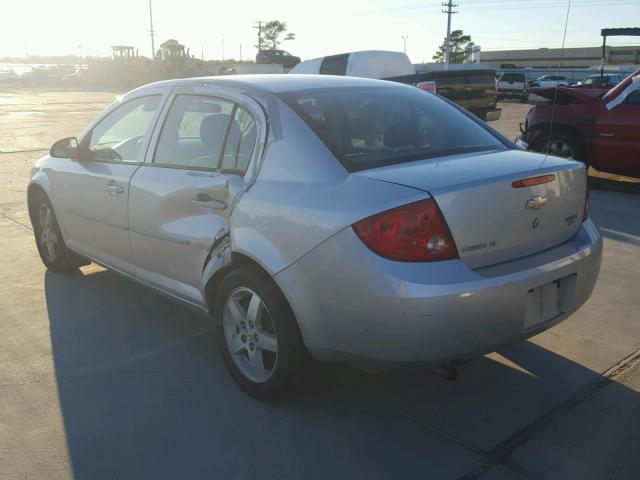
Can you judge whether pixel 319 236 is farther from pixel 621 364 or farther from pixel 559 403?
pixel 621 364

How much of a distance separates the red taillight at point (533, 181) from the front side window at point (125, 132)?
2333 millimetres

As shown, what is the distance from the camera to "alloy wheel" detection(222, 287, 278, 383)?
338cm

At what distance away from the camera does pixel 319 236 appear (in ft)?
9.67

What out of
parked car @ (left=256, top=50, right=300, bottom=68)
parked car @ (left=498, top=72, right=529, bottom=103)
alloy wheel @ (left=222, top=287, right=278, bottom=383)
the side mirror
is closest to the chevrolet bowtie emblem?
Answer: alloy wheel @ (left=222, top=287, right=278, bottom=383)

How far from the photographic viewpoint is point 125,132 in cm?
488

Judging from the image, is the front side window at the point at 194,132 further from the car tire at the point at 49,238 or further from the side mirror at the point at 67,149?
the car tire at the point at 49,238

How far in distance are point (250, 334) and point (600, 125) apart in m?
7.04

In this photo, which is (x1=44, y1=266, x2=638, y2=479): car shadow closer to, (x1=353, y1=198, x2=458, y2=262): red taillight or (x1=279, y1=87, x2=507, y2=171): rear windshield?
(x1=353, y1=198, x2=458, y2=262): red taillight

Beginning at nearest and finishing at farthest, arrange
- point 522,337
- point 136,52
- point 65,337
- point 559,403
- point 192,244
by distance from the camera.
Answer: point 522,337
point 559,403
point 192,244
point 65,337
point 136,52

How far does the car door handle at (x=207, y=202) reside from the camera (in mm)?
3549

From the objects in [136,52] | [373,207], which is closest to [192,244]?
[373,207]

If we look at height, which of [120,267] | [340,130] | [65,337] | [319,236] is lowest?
[65,337]

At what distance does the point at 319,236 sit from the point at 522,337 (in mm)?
1030

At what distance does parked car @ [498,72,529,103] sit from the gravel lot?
117 ft
